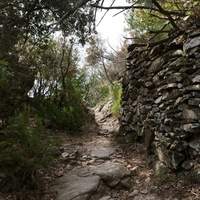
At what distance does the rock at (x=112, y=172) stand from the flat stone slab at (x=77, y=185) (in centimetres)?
14

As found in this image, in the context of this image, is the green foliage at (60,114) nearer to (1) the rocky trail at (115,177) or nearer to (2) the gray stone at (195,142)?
(1) the rocky trail at (115,177)

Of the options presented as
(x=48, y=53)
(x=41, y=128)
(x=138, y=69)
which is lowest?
(x=41, y=128)

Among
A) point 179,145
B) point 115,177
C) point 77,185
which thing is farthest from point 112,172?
point 179,145

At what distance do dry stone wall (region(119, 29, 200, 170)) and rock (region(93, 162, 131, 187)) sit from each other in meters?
0.67

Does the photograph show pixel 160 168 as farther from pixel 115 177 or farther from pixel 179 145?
pixel 115 177

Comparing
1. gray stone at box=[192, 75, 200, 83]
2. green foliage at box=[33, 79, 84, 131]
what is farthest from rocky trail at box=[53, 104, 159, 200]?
gray stone at box=[192, 75, 200, 83]

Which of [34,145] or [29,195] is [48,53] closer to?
[34,145]

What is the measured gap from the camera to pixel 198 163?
297 cm

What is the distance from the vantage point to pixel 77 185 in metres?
3.33

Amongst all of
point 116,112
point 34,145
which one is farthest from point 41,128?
point 116,112

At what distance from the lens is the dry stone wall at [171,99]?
3078mm

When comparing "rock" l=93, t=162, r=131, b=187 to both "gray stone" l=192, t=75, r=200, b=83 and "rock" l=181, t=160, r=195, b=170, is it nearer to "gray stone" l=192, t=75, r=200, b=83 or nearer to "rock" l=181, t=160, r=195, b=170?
"rock" l=181, t=160, r=195, b=170

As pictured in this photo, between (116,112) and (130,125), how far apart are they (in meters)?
2.77

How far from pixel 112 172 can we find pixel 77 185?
66 cm
